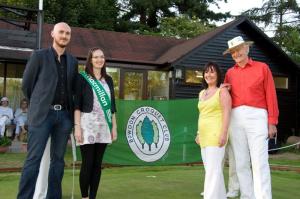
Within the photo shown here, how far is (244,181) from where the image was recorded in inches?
194

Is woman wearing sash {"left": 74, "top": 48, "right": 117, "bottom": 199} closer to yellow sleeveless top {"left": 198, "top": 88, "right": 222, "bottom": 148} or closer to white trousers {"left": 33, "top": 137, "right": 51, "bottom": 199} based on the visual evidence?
white trousers {"left": 33, "top": 137, "right": 51, "bottom": 199}

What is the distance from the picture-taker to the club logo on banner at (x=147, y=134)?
10.9 meters

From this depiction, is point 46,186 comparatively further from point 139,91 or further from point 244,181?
point 139,91

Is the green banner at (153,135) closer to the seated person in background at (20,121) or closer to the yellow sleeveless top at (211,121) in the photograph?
the seated person in background at (20,121)

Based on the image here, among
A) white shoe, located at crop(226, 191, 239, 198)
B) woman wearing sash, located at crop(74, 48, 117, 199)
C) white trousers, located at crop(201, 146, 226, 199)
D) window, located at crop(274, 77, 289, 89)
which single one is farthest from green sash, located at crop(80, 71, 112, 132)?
window, located at crop(274, 77, 289, 89)

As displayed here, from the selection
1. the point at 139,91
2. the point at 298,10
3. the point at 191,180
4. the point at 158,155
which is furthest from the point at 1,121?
the point at 298,10

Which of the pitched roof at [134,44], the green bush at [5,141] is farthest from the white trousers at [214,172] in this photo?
the pitched roof at [134,44]

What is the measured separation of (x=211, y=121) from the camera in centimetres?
484

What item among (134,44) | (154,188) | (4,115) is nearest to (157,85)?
(134,44)

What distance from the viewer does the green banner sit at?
35.6 feet

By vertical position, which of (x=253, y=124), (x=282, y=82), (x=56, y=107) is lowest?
(x=253, y=124)

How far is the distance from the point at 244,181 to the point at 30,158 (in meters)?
2.07

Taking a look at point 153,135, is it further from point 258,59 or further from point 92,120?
point 258,59

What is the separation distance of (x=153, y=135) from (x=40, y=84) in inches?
261
